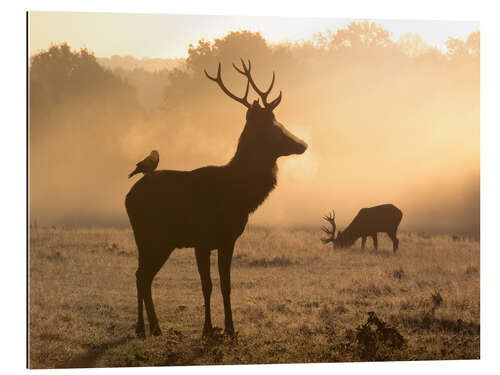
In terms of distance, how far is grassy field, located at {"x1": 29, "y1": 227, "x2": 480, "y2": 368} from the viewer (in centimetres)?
762

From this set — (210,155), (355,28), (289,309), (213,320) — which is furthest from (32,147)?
(355,28)

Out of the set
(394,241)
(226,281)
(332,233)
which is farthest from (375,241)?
(226,281)

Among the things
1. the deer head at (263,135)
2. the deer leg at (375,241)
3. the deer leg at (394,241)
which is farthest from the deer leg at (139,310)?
the deer leg at (394,241)

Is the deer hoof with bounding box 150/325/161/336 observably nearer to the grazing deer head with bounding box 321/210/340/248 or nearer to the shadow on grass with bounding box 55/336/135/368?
the shadow on grass with bounding box 55/336/135/368

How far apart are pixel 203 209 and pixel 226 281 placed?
0.78 metres

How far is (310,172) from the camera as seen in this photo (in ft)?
27.9

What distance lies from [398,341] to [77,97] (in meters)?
4.31

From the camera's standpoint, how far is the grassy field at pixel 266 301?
300 inches

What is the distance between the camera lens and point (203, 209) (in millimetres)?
7703

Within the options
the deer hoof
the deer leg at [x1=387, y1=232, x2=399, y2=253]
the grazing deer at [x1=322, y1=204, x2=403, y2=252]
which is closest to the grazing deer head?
the grazing deer at [x1=322, y1=204, x2=403, y2=252]

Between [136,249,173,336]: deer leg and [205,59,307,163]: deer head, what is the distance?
1370mm

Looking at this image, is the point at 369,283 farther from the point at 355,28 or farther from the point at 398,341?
the point at 355,28

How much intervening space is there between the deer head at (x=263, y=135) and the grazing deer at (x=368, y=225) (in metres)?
1.00

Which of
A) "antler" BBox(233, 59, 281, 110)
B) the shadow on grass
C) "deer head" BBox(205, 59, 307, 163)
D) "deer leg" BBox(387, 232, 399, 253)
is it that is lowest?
the shadow on grass
